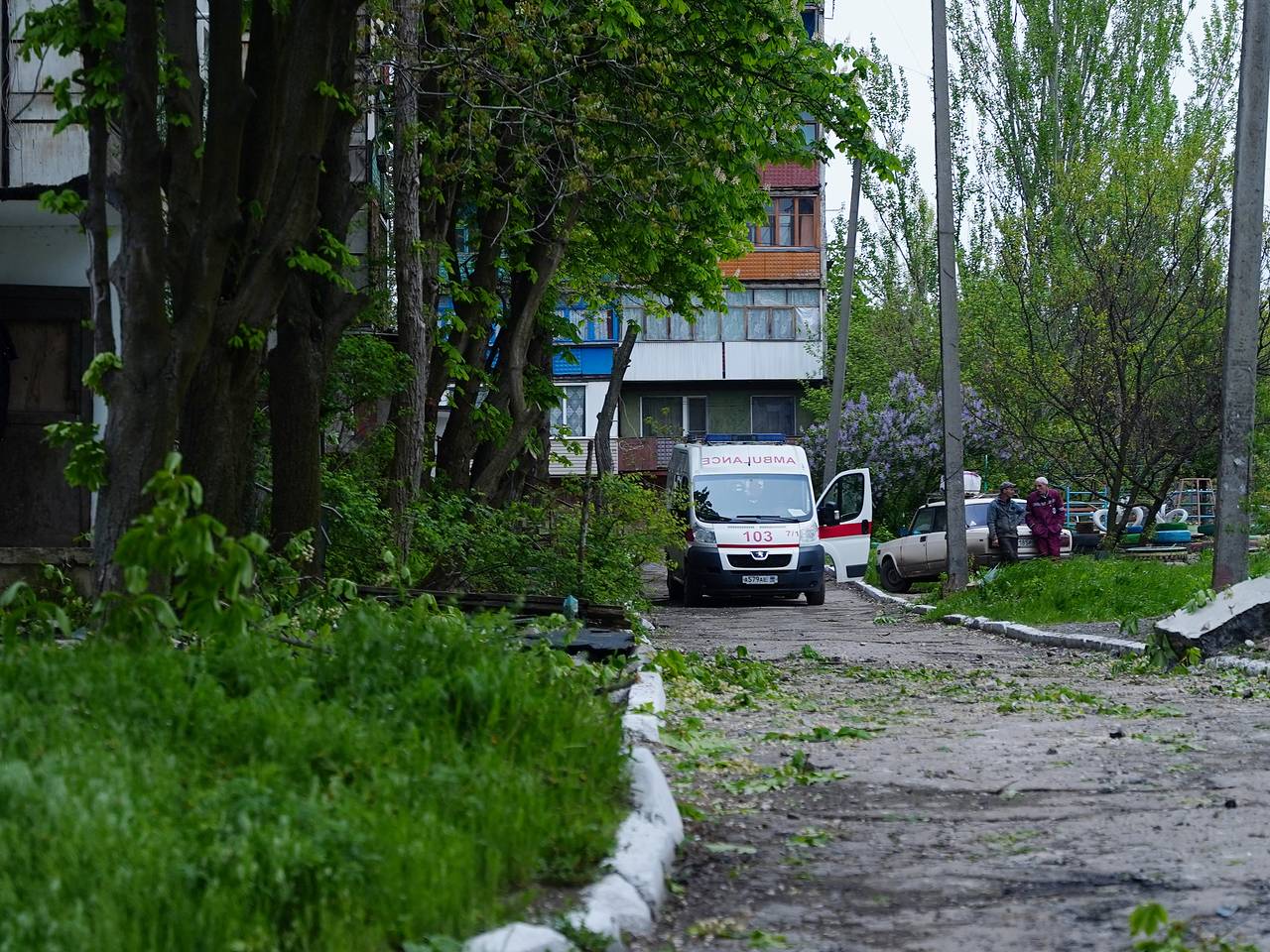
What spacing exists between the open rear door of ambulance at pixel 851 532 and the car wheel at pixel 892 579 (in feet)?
2.15

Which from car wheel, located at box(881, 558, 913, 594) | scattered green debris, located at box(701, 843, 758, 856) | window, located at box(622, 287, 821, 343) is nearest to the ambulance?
car wheel, located at box(881, 558, 913, 594)

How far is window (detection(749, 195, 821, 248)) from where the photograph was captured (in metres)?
55.7

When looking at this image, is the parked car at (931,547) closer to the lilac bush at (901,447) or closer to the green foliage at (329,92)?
the lilac bush at (901,447)

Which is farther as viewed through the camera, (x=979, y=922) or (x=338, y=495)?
(x=338, y=495)

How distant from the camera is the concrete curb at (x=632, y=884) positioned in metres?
4.16

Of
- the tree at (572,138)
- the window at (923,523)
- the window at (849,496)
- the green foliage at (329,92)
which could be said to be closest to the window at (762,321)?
the window at (849,496)

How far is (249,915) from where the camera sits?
12.6 ft

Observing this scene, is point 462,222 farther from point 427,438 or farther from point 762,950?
point 762,950

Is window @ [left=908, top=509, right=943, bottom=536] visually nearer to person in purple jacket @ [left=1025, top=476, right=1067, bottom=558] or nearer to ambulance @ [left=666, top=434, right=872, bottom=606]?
ambulance @ [left=666, top=434, right=872, bottom=606]

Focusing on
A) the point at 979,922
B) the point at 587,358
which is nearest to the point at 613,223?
the point at 979,922

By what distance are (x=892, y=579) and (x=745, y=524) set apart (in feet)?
24.9

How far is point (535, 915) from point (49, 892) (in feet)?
4.35

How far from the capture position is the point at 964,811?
663 cm

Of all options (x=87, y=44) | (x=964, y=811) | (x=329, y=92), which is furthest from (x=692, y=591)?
(x=964, y=811)
